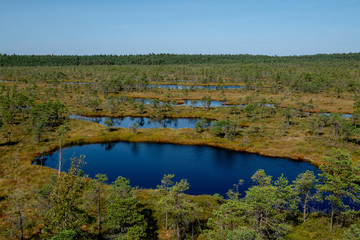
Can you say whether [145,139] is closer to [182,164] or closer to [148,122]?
[182,164]

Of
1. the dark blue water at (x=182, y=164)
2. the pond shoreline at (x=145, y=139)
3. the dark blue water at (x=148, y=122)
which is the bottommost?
the dark blue water at (x=182, y=164)

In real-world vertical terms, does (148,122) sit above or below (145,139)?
above

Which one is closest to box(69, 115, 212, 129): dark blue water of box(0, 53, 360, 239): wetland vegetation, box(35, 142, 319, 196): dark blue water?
box(0, 53, 360, 239): wetland vegetation

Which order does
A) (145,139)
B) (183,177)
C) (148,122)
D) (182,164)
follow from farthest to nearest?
1. (148,122)
2. (145,139)
3. (182,164)
4. (183,177)

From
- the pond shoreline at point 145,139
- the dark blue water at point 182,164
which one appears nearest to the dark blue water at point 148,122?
the pond shoreline at point 145,139

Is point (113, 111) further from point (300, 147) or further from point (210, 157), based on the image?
point (300, 147)

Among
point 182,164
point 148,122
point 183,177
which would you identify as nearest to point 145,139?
point 182,164

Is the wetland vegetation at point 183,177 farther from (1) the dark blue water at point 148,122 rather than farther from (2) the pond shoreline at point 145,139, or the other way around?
(1) the dark blue water at point 148,122

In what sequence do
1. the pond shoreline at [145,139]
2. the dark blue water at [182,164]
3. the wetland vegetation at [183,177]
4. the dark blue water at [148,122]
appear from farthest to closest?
the dark blue water at [148,122] < the pond shoreline at [145,139] < the dark blue water at [182,164] < the wetland vegetation at [183,177]
